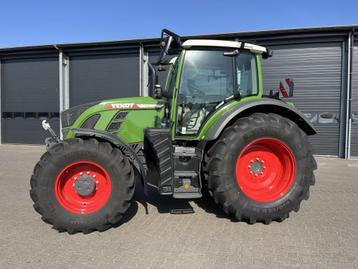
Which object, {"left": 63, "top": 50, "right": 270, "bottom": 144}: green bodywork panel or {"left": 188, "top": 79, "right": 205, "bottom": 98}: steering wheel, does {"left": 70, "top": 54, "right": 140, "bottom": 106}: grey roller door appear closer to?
{"left": 63, "top": 50, "right": 270, "bottom": 144}: green bodywork panel

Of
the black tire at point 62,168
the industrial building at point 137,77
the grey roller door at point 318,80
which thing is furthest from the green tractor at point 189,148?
the grey roller door at point 318,80

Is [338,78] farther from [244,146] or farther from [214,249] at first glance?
[214,249]

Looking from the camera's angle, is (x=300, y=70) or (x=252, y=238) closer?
(x=252, y=238)

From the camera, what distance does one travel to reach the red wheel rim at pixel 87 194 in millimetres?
3982

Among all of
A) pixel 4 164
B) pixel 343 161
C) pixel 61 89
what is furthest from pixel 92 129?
pixel 61 89

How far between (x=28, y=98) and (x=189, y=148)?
12740mm

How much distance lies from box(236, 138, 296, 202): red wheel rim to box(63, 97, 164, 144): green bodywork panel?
133cm

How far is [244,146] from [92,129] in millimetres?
1985

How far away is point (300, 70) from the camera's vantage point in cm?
1181

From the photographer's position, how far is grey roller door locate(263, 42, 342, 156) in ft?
37.9

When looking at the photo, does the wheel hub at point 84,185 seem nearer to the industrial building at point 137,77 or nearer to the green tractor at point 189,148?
the green tractor at point 189,148

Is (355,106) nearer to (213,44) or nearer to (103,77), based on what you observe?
(213,44)

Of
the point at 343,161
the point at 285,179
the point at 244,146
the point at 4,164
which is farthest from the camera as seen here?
the point at 343,161

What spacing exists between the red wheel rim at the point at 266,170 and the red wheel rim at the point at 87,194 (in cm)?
170
